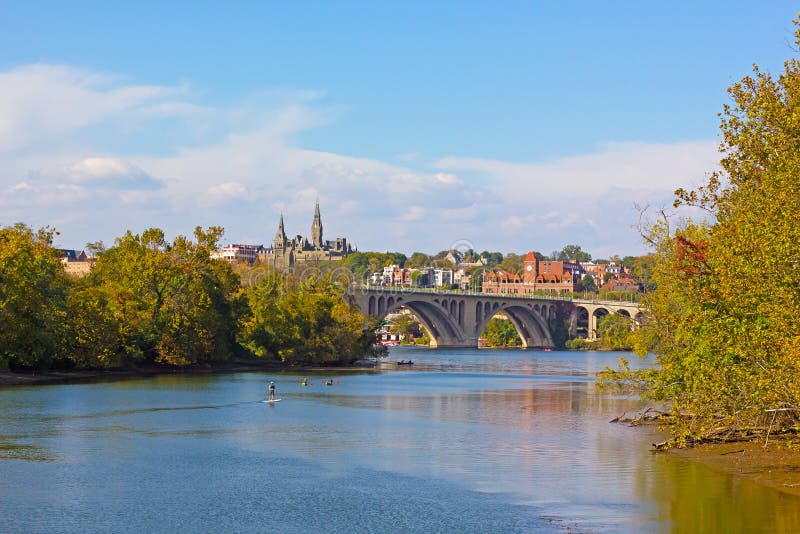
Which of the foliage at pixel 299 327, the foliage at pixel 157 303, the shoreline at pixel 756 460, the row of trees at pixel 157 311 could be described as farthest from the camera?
the foliage at pixel 299 327

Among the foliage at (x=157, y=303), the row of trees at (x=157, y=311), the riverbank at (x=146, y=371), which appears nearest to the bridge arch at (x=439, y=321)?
the riverbank at (x=146, y=371)

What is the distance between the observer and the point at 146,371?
284ft

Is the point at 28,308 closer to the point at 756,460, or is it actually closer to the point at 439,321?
the point at 756,460

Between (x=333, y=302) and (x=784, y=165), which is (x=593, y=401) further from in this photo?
(x=333, y=302)

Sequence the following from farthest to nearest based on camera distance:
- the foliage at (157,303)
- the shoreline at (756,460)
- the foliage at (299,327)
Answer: the foliage at (299,327), the foliage at (157,303), the shoreline at (756,460)

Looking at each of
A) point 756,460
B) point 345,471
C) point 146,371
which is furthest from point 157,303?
point 756,460

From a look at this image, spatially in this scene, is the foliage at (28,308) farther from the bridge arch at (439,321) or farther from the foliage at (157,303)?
the bridge arch at (439,321)

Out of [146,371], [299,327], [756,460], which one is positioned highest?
[299,327]

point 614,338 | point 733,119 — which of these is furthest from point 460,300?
point 733,119

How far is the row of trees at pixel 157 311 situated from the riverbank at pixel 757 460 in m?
46.6

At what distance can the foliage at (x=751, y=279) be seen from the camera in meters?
26.3

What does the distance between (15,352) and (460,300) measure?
12926 cm

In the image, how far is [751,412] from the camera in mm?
32188

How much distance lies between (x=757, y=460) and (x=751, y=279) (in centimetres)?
960
